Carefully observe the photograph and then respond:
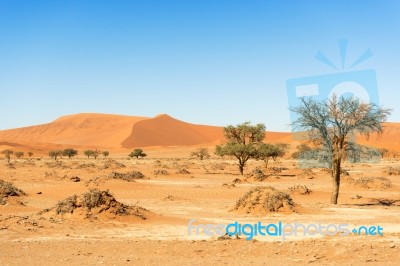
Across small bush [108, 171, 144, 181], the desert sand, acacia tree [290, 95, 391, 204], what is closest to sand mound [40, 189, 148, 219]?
the desert sand

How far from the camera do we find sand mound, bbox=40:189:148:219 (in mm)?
16672

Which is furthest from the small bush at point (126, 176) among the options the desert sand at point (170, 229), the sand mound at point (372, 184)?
the sand mound at point (372, 184)

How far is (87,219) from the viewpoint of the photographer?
1612cm

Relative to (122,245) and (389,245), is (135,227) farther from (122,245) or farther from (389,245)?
(389,245)

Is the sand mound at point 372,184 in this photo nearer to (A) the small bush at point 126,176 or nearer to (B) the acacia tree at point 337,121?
(B) the acacia tree at point 337,121

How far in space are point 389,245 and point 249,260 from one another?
149 inches

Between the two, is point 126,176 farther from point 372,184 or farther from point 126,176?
point 372,184

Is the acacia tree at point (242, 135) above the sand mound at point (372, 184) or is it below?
above

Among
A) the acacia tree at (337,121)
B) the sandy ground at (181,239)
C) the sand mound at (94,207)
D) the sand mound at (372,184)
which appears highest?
the acacia tree at (337,121)

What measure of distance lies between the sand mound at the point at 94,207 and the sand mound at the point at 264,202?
4.42 metres

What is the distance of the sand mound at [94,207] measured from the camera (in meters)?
16.7

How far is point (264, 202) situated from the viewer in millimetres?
18859

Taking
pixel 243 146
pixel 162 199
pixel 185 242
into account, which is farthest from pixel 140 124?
pixel 185 242

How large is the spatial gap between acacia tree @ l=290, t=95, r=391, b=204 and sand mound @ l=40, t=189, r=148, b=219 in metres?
8.93
